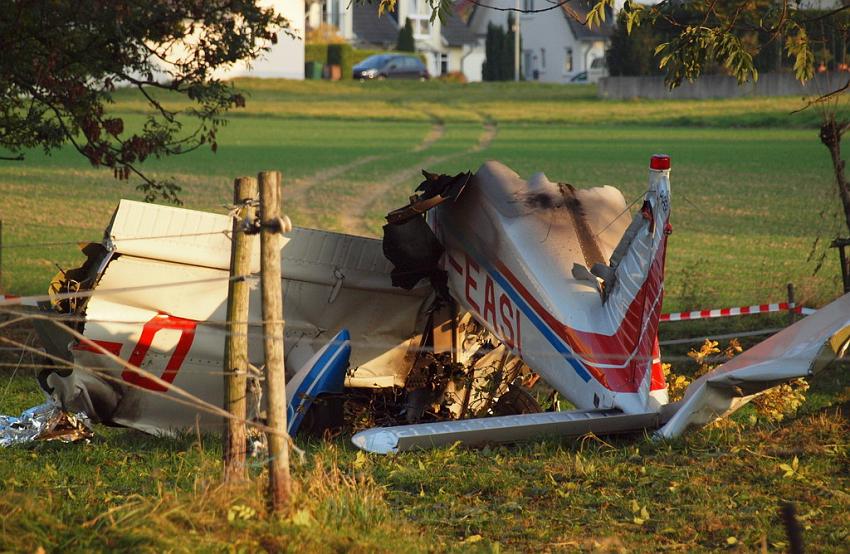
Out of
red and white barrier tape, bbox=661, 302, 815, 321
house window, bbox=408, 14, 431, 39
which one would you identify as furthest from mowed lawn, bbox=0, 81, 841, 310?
house window, bbox=408, 14, 431, 39

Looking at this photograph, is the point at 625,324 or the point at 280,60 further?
the point at 280,60

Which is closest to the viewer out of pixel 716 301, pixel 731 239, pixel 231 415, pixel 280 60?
pixel 231 415

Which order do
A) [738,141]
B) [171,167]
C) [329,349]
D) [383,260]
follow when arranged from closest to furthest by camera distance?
[329,349] → [383,260] → [171,167] → [738,141]

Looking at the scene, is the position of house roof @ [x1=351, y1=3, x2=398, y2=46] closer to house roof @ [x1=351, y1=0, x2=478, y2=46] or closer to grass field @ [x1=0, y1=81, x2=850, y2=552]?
house roof @ [x1=351, y1=0, x2=478, y2=46]

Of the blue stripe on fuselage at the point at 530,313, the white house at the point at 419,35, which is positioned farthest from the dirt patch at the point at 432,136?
the white house at the point at 419,35

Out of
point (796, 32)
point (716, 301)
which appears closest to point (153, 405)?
point (796, 32)

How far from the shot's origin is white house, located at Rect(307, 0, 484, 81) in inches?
4449

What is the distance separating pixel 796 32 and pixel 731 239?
15855 mm

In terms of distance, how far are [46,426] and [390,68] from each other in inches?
3226

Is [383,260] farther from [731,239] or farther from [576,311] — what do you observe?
[731,239]

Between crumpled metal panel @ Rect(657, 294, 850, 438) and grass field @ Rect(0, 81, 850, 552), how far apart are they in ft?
0.74

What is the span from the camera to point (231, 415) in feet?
22.5

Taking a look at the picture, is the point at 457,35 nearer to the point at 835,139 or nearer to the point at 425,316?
the point at 835,139

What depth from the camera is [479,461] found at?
8508 millimetres
